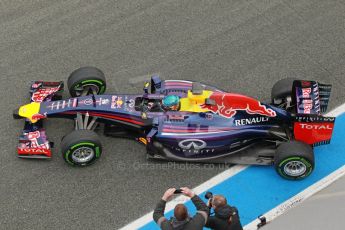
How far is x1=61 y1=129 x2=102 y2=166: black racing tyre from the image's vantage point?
895 cm

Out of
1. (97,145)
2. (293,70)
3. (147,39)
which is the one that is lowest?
(97,145)

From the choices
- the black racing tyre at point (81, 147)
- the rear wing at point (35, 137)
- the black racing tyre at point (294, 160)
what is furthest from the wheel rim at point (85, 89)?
the black racing tyre at point (294, 160)

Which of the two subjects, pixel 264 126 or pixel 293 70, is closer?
pixel 264 126

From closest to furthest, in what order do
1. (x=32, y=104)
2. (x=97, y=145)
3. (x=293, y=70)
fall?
(x=97, y=145) → (x=32, y=104) → (x=293, y=70)

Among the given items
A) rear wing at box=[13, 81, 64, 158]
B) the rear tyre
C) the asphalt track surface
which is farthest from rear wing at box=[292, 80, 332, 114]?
rear wing at box=[13, 81, 64, 158]

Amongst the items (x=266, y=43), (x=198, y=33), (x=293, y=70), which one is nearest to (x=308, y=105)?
(x=293, y=70)

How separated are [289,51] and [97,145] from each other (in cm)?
463

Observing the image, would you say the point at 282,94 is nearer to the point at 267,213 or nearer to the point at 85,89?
the point at 267,213

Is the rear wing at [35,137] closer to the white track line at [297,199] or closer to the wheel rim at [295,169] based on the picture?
the white track line at [297,199]

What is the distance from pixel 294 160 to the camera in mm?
8727

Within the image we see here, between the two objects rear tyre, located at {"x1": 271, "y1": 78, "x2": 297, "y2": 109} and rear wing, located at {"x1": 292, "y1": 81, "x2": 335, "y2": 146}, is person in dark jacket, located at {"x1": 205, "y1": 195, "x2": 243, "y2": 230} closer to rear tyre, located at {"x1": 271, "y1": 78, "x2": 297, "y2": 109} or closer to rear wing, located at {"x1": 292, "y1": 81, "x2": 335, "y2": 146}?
rear wing, located at {"x1": 292, "y1": 81, "x2": 335, "y2": 146}

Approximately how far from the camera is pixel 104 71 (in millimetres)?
11133

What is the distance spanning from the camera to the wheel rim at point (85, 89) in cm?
1006

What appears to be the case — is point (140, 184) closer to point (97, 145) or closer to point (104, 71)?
point (97, 145)
